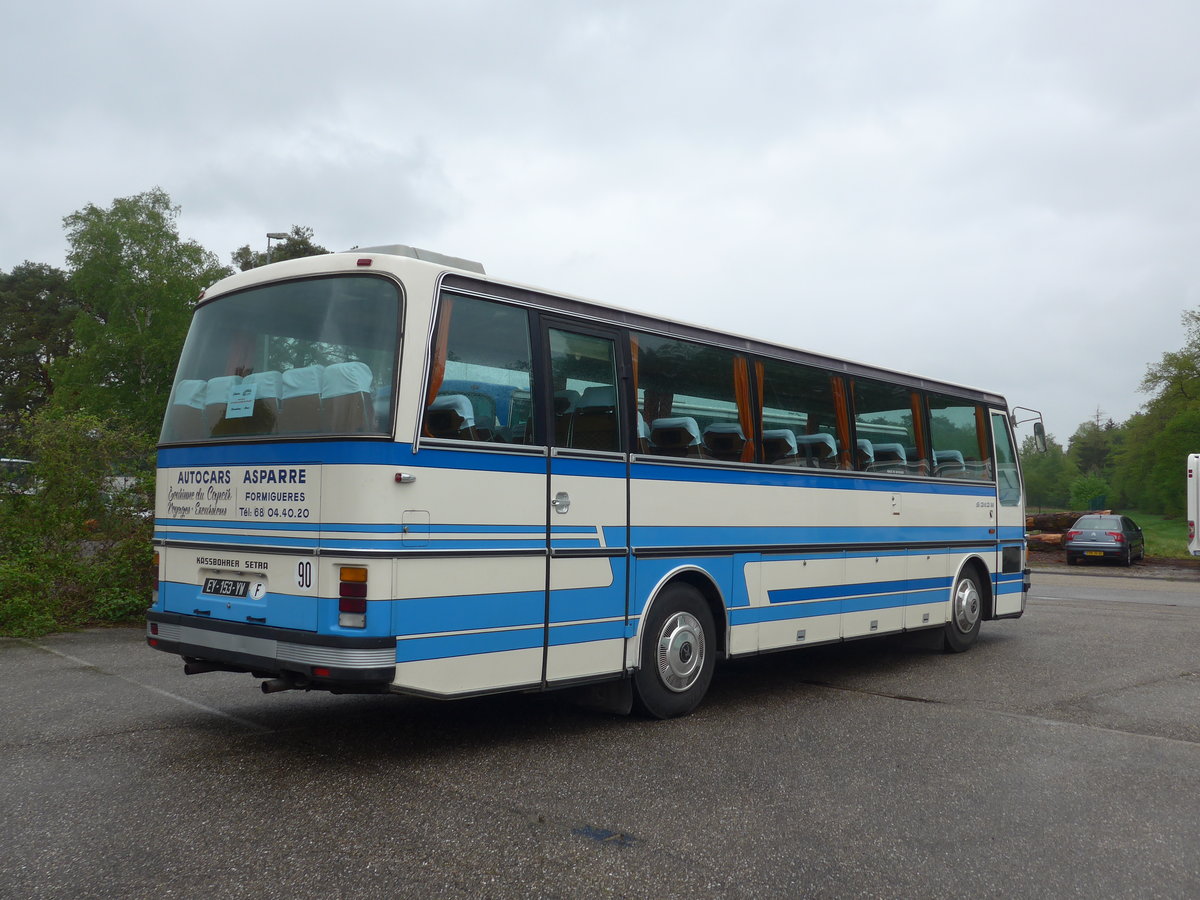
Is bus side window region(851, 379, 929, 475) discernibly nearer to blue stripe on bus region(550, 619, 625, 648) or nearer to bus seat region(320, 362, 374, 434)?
blue stripe on bus region(550, 619, 625, 648)

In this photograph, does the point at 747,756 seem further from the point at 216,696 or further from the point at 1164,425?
the point at 1164,425

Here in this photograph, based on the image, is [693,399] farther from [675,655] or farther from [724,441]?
[675,655]

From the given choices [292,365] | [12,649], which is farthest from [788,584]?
[12,649]

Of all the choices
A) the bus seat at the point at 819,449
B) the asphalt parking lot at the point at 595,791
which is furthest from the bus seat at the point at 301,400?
the bus seat at the point at 819,449

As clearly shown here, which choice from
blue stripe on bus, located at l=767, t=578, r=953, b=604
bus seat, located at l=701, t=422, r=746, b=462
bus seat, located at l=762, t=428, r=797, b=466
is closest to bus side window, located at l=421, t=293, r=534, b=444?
bus seat, located at l=701, t=422, r=746, b=462

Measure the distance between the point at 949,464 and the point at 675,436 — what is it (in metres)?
4.94

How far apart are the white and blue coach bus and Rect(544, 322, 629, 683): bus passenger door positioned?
0.02 m

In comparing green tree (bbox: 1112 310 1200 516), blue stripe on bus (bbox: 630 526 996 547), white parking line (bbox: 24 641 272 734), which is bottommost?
white parking line (bbox: 24 641 272 734)

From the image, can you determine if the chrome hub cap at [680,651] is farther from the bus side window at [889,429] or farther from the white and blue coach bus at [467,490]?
the bus side window at [889,429]

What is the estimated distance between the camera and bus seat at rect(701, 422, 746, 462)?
7.94m

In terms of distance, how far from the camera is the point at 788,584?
8.72 m

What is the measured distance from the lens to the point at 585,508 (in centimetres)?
680

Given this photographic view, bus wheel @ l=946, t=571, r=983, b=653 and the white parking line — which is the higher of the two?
bus wheel @ l=946, t=571, r=983, b=653

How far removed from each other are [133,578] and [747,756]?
9.13 metres
